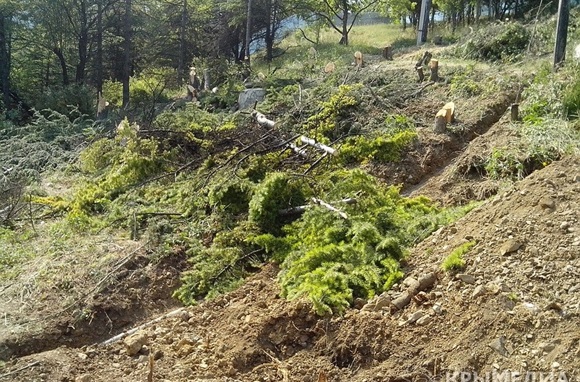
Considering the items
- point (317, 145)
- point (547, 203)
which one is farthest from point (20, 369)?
point (317, 145)

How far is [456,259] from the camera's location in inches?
163

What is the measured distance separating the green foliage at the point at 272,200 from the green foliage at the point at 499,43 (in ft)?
24.2

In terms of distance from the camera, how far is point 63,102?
51.3 feet

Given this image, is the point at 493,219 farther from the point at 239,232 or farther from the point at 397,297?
the point at 239,232

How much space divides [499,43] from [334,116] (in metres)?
5.47

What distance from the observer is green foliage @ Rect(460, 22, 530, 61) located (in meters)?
12.2

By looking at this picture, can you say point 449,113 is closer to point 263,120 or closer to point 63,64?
point 263,120

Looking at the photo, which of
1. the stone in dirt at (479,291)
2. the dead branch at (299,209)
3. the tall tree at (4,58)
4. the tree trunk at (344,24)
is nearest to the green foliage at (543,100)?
the dead branch at (299,209)

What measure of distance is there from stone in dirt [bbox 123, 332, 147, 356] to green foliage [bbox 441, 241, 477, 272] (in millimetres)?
2303

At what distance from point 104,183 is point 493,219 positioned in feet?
17.6

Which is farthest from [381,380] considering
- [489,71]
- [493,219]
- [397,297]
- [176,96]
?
[176,96]

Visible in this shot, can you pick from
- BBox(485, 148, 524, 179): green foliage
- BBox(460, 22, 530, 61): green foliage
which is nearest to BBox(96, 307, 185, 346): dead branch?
BBox(485, 148, 524, 179): green foliage

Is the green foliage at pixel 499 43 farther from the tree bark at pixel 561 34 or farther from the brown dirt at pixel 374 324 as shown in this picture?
the brown dirt at pixel 374 324

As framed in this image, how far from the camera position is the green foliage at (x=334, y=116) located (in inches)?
345
